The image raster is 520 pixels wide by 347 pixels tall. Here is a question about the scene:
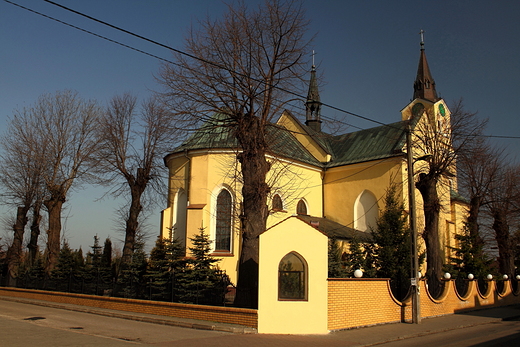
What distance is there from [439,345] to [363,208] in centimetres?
1715

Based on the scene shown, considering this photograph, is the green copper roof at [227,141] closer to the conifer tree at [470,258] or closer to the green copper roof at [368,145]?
the green copper roof at [368,145]

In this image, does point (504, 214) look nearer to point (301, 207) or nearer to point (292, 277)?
point (301, 207)

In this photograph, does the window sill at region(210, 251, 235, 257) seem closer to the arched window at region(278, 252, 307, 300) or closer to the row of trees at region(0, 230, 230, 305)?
the row of trees at region(0, 230, 230, 305)

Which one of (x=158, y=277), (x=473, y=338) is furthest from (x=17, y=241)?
(x=473, y=338)

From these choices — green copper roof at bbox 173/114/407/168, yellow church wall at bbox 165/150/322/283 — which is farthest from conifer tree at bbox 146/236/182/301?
green copper roof at bbox 173/114/407/168

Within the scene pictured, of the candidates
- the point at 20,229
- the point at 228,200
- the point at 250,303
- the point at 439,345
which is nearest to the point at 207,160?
the point at 228,200

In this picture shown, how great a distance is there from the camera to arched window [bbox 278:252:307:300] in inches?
493

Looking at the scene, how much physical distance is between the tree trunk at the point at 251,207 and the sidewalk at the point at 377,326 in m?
1.53

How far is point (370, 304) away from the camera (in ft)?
46.2

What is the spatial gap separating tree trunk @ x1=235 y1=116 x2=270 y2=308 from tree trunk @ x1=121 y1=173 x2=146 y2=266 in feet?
29.8

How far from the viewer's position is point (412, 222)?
51.0 feet

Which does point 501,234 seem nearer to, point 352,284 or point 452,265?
point 452,265

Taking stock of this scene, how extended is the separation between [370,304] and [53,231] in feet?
57.6

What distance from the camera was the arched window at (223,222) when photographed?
23609mm
